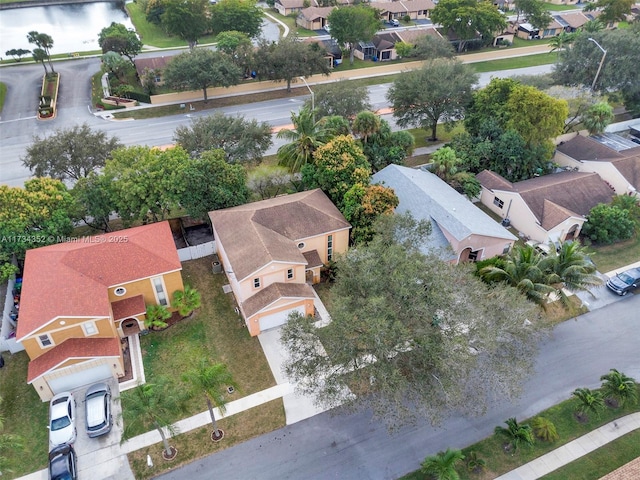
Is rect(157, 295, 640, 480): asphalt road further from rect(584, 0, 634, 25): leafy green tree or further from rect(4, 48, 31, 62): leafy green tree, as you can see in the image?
rect(584, 0, 634, 25): leafy green tree

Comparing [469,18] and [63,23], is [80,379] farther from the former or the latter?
[63,23]

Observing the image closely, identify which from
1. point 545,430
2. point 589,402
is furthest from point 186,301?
point 589,402

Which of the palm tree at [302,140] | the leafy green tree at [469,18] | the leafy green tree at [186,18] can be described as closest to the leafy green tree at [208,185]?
the palm tree at [302,140]

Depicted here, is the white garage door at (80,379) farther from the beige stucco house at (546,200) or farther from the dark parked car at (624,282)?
the dark parked car at (624,282)

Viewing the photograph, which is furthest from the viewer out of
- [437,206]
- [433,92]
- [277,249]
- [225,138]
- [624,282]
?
[433,92]

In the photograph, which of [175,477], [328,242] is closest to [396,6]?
[328,242]

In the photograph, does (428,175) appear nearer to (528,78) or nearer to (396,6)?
(528,78)

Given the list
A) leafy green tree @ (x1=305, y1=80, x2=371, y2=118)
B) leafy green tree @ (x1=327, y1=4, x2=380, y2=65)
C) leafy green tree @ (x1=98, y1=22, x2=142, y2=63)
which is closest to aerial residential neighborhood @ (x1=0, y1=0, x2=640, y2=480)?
leafy green tree @ (x1=305, y1=80, x2=371, y2=118)
